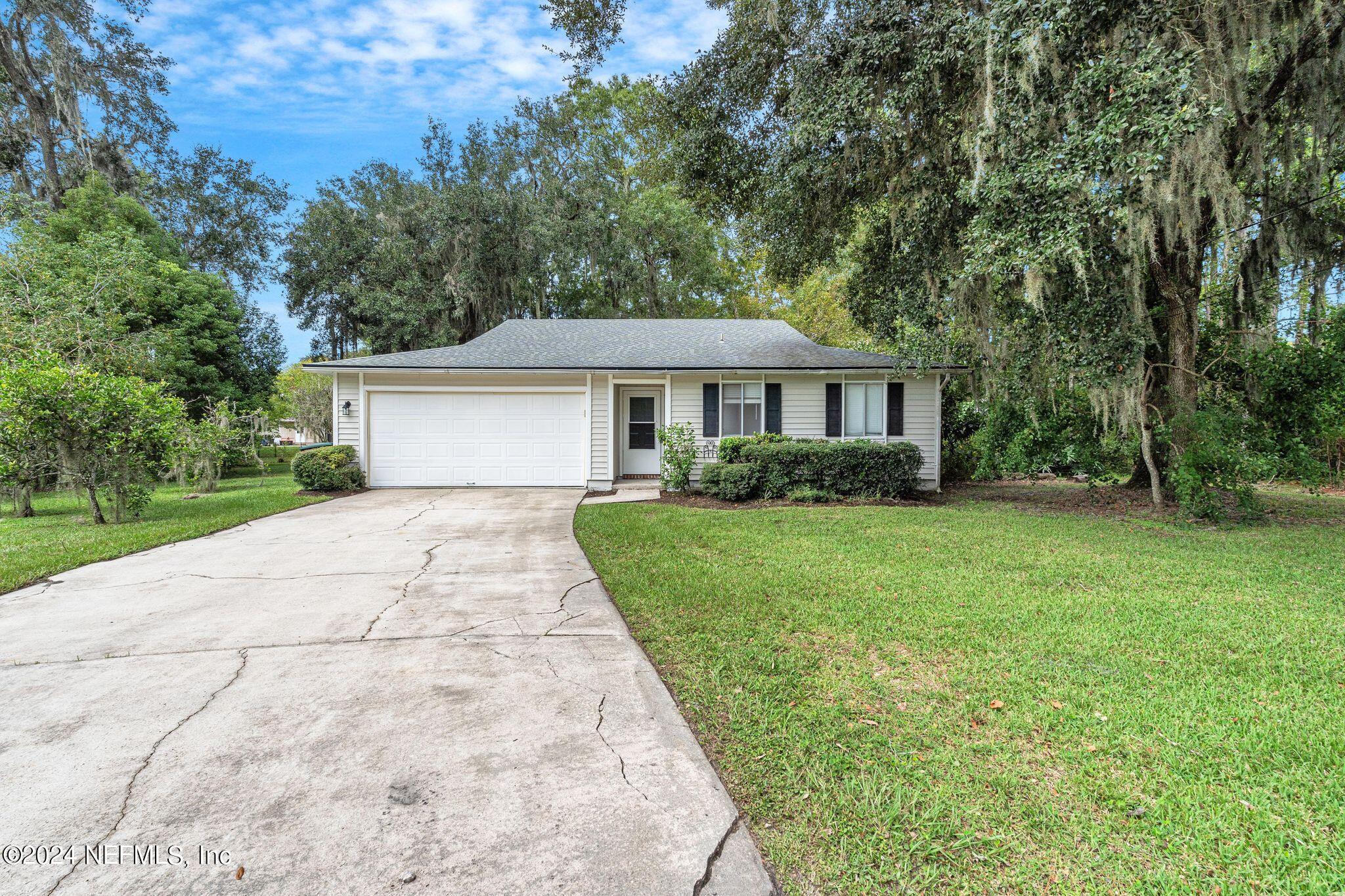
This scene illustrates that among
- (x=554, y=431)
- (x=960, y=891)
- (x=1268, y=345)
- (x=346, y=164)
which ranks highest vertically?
(x=346, y=164)

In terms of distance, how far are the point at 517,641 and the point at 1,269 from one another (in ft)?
52.9

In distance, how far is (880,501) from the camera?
9180 millimetres

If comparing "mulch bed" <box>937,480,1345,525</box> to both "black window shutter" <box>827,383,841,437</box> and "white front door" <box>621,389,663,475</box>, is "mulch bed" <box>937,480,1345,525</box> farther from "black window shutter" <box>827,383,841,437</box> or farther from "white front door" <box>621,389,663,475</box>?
"white front door" <box>621,389,663,475</box>

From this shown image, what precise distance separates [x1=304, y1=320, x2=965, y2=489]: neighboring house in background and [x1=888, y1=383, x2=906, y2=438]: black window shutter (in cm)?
2

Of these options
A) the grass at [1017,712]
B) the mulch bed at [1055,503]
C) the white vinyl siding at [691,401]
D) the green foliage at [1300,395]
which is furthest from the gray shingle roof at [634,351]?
the grass at [1017,712]

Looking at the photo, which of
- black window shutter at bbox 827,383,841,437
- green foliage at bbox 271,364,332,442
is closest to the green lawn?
black window shutter at bbox 827,383,841,437

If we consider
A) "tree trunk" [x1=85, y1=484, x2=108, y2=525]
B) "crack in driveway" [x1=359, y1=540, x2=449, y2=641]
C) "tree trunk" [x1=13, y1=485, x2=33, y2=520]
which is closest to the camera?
"crack in driveway" [x1=359, y1=540, x2=449, y2=641]

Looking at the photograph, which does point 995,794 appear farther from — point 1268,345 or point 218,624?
point 1268,345

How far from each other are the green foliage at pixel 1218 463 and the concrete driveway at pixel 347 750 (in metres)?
8.00

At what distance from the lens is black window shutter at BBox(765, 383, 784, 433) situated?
10.8 m

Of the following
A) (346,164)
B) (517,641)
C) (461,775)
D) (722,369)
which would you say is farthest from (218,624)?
(346,164)

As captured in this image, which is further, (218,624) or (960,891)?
(218,624)

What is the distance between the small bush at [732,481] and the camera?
29.9 ft

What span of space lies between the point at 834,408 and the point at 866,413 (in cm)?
64
